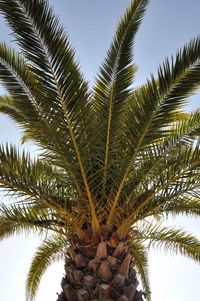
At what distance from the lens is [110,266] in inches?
236

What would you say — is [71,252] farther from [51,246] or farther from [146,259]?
[146,259]

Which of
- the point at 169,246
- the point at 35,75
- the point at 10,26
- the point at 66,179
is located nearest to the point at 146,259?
the point at 169,246

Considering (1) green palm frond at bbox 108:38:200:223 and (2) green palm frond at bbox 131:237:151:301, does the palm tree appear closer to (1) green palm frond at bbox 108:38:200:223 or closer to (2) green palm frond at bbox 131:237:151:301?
(1) green palm frond at bbox 108:38:200:223

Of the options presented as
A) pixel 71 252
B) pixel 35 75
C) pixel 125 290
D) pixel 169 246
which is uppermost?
pixel 35 75

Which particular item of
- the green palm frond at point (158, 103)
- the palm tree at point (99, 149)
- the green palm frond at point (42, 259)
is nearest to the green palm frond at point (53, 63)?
the palm tree at point (99, 149)

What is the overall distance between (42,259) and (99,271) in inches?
107

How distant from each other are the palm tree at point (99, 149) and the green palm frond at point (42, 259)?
4.64 feet

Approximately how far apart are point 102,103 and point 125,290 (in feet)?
9.84

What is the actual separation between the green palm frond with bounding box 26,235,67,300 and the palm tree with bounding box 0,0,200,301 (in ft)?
4.64

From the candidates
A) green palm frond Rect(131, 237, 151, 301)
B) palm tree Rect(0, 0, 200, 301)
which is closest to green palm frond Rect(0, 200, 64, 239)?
palm tree Rect(0, 0, 200, 301)

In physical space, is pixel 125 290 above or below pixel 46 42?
below

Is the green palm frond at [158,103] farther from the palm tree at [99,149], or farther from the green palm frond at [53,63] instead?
the green palm frond at [53,63]

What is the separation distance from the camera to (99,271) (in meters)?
5.86

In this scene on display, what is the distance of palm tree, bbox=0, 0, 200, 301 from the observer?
5613 millimetres
